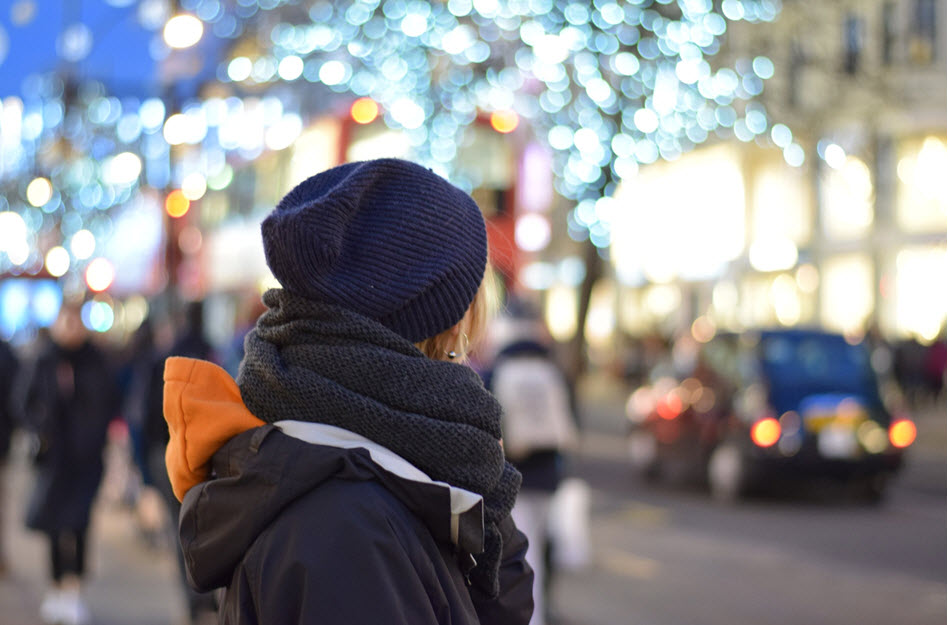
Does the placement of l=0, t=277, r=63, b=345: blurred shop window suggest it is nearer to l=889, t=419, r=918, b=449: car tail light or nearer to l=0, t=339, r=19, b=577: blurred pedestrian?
l=0, t=339, r=19, b=577: blurred pedestrian

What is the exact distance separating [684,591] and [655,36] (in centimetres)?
1064

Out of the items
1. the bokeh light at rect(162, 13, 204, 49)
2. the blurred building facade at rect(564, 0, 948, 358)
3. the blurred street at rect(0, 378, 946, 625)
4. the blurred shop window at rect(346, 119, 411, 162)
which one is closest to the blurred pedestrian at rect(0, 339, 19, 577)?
the blurred street at rect(0, 378, 946, 625)

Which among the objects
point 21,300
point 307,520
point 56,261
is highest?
point 307,520

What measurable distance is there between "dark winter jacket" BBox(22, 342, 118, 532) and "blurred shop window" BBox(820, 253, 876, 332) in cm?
2556

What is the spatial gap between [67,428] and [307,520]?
6349mm

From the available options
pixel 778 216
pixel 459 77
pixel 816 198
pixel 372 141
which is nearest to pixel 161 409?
pixel 372 141

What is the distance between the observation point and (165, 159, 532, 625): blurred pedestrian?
1.57 metres

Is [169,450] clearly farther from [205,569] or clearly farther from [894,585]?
[894,585]

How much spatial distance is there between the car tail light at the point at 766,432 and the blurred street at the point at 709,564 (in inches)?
26.3

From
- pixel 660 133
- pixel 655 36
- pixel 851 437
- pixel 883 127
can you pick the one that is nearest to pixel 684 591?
pixel 851 437

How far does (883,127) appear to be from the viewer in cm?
2781

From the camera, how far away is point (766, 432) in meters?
12.6

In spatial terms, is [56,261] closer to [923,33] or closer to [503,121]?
[503,121]

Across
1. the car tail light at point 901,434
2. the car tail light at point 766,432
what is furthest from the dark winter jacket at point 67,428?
the car tail light at point 901,434
